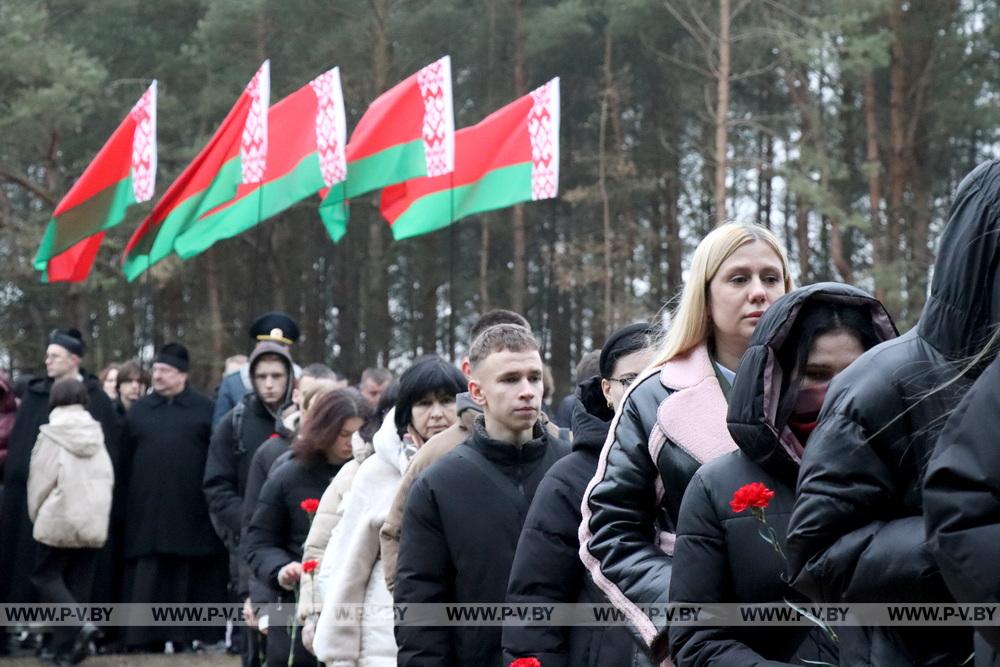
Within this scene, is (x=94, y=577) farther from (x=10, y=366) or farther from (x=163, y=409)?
(x=10, y=366)

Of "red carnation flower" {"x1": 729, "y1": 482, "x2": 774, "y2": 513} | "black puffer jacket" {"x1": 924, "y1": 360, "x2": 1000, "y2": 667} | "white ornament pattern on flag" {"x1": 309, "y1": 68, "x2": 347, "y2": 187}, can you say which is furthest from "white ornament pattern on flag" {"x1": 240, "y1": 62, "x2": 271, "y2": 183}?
"black puffer jacket" {"x1": 924, "y1": 360, "x2": 1000, "y2": 667}

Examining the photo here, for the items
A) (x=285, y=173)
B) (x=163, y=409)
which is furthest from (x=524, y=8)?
(x=163, y=409)

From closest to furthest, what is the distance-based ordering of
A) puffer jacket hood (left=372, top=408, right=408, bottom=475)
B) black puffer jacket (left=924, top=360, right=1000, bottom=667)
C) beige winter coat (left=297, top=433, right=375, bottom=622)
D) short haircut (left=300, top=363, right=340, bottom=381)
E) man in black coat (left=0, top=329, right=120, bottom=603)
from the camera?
black puffer jacket (left=924, top=360, right=1000, bottom=667) < puffer jacket hood (left=372, top=408, right=408, bottom=475) < beige winter coat (left=297, top=433, right=375, bottom=622) < short haircut (left=300, top=363, right=340, bottom=381) < man in black coat (left=0, top=329, right=120, bottom=603)

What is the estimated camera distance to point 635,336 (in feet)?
16.1

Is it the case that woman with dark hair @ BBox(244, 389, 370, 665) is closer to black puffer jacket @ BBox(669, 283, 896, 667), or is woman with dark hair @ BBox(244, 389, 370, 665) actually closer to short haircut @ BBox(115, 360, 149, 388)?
black puffer jacket @ BBox(669, 283, 896, 667)

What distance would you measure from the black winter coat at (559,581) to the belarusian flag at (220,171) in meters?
9.64

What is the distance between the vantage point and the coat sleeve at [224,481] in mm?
10422

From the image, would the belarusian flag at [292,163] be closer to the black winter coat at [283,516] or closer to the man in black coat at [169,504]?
the man in black coat at [169,504]

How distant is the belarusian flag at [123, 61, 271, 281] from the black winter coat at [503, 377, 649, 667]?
9.64 meters

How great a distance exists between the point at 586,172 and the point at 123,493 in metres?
24.0

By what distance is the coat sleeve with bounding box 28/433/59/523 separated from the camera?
1138 centimetres

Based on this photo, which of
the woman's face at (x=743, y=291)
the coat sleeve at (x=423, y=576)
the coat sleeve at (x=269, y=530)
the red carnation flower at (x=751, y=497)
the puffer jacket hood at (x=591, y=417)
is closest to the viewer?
the red carnation flower at (x=751, y=497)

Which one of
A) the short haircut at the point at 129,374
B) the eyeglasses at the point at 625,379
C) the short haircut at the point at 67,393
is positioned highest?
the short haircut at the point at 129,374

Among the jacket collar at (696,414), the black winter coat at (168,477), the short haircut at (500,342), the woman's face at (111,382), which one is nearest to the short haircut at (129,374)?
the black winter coat at (168,477)
